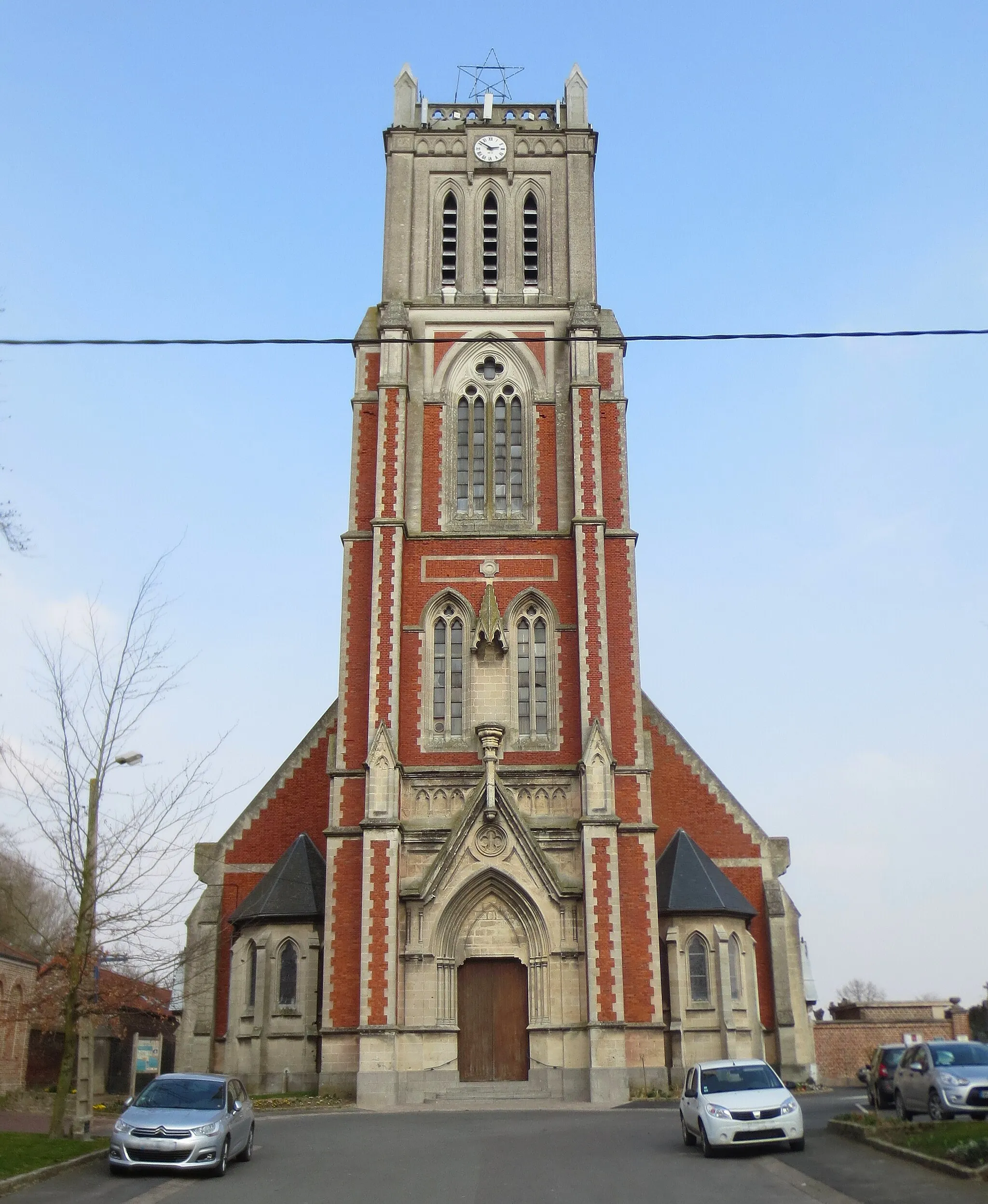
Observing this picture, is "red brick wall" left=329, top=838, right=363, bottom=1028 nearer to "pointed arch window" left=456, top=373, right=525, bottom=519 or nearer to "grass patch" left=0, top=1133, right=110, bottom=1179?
"pointed arch window" left=456, top=373, right=525, bottom=519

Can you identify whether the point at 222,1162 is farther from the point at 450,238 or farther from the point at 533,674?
the point at 450,238

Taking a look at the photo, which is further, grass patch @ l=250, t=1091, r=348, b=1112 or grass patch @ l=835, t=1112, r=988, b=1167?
grass patch @ l=250, t=1091, r=348, b=1112

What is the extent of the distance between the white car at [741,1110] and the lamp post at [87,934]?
926 cm

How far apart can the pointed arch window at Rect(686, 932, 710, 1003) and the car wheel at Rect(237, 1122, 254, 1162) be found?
15.3 meters

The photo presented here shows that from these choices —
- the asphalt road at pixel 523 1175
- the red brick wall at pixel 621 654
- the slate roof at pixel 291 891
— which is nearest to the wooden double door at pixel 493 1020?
the slate roof at pixel 291 891

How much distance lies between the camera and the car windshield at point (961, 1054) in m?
19.1

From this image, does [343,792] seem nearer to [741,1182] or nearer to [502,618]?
[502,618]

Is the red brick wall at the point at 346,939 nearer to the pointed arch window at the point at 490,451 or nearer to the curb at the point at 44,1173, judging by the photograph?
the pointed arch window at the point at 490,451

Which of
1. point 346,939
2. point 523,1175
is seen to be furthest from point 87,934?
point 346,939

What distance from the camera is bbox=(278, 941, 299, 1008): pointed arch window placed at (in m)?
32.4

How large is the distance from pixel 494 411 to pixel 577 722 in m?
9.54

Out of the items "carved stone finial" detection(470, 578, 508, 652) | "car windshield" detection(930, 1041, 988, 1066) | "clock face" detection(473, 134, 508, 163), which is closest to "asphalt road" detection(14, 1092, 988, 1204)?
"car windshield" detection(930, 1041, 988, 1066)

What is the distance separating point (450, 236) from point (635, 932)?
21.5 m

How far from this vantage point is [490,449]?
36438 millimetres
